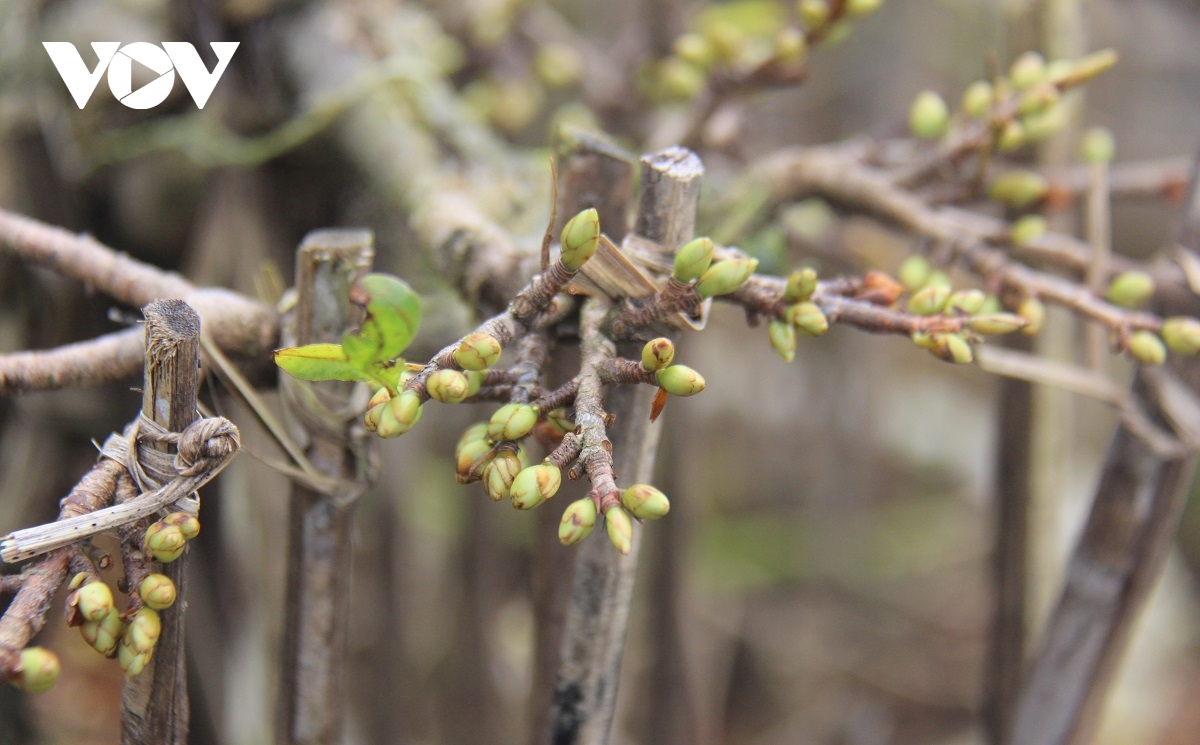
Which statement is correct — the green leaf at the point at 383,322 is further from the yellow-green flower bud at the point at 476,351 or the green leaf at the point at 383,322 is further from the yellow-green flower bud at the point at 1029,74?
the yellow-green flower bud at the point at 1029,74

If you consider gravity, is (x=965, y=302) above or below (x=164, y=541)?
above

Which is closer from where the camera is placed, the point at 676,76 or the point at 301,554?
the point at 301,554

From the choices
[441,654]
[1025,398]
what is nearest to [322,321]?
[1025,398]

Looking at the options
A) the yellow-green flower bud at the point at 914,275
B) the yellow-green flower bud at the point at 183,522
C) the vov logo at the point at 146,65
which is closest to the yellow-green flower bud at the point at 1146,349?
the yellow-green flower bud at the point at 914,275

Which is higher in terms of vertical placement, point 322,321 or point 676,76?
point 676,76

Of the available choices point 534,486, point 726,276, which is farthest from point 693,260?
point 534,486

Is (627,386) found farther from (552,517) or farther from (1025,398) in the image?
(1025,398)

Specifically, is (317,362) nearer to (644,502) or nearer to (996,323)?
(644,502)
